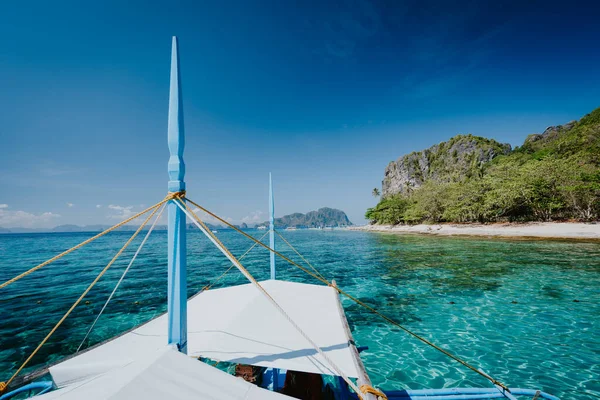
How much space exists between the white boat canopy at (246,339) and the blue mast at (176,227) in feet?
1.79

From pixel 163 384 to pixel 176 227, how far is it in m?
1.88

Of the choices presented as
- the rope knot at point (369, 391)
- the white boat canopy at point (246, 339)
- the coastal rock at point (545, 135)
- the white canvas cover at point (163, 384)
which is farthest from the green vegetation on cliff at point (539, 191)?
the coastal rock at point (545, 135)

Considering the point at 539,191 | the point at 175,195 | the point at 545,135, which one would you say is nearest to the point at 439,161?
the point at 545,135

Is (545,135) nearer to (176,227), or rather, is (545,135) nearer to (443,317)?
(443,317)

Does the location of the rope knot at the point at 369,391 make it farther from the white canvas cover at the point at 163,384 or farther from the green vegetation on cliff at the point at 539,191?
the green vegetation on cliff at the point at 539,191

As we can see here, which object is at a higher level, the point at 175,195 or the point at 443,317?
the point at 175,195

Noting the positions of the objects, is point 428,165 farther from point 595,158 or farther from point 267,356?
point 267,356

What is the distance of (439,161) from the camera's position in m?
147

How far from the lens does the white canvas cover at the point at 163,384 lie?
204 centimetres

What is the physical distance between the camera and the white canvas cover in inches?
80.2

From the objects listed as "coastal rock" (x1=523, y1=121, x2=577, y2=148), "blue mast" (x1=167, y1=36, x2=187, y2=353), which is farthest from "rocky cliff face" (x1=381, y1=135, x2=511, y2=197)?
"blue mast" (x1=167, y1=36, x2=187, y2=353)

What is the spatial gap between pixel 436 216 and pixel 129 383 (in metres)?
86.6

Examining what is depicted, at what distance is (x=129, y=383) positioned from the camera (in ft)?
6.95

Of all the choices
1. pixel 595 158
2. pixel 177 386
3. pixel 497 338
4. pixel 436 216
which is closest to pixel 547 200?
pixel 595 158
